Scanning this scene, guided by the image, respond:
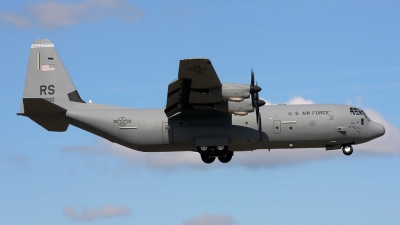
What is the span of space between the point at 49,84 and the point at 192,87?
942cm

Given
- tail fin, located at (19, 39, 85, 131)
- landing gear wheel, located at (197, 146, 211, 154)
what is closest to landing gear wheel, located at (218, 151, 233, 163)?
landing gear wheel, located at (197, 146, 211, 154)

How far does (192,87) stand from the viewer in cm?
3653

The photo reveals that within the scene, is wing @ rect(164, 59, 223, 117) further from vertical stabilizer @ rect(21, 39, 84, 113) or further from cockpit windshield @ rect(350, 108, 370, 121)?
cockpit windshield @ rect(350, 108, 370, 121)

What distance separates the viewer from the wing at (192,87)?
113 ft

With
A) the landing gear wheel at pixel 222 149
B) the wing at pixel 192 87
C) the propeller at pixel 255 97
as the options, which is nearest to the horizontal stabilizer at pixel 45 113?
the wing at pixel 192 87

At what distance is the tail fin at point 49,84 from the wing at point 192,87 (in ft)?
19.8

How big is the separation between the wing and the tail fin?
6025 millimetres

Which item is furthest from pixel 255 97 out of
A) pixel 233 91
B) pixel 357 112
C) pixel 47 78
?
pixel 47 78

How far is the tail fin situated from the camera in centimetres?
4084

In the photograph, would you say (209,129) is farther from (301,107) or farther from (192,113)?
(301,107)

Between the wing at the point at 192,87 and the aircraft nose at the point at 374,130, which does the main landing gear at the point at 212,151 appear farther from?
the aircraft nose at the point at 374,130

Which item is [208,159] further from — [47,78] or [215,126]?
[47,78]

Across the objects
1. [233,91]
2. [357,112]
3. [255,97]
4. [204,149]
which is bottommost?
[204,149]

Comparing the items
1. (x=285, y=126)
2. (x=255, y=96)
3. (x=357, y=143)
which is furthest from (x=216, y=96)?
(x=357, y=143)
